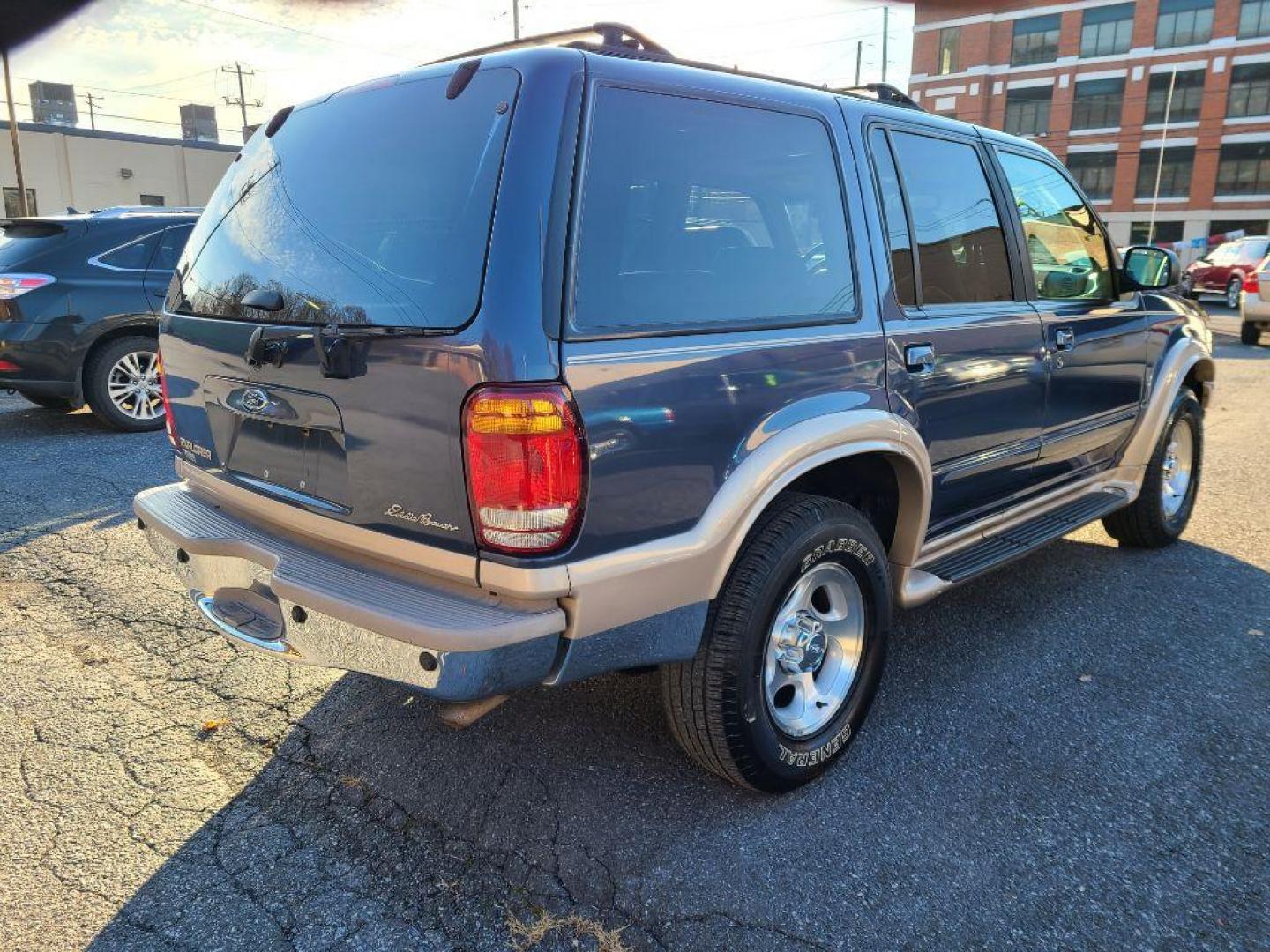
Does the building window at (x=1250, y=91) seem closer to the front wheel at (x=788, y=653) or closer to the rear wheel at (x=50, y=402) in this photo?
the rear wheel at (x=50, y=402)

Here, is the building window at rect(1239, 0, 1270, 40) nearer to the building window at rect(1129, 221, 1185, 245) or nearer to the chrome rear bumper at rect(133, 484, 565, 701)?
the building window at rect(1129, 221, 1185, 245)

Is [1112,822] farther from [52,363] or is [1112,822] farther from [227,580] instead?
[52,363]

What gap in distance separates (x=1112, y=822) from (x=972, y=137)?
2389 mm

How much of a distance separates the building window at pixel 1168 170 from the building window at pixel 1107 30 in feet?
18.8

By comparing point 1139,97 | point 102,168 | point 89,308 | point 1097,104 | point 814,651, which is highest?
point 1139,97

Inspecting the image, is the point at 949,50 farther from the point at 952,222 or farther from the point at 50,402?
the point at 952,222

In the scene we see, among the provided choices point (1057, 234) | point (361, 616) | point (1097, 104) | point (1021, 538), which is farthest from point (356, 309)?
point (1097, 104)

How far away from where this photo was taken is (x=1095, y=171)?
1964 inches

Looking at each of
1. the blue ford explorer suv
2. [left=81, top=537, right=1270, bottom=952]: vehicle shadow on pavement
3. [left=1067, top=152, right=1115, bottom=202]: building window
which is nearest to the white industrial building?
the blue ford explorer suv

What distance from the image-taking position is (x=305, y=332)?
2.28 m

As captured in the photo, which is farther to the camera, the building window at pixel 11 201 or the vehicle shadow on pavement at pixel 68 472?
the building window at pixel 11 201

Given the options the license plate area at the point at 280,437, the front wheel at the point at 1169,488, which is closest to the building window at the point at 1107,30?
the front wheel at the point at 1169,488

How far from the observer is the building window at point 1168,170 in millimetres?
46656

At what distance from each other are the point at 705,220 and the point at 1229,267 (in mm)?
25096
